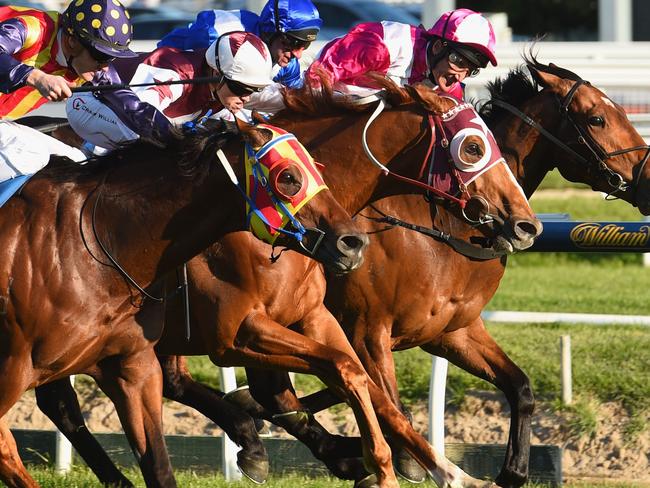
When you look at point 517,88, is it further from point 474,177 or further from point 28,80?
point 28,80

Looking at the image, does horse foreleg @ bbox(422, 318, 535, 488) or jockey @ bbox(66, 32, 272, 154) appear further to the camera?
horse foreleg @ bbox(422, 318, 535, 488)

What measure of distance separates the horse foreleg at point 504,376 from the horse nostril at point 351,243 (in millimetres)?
1716

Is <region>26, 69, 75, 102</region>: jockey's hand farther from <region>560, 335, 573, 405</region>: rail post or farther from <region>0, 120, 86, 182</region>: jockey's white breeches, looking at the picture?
<region>560, 335, 573, 405</region>: rail post

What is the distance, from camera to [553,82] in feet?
19.5

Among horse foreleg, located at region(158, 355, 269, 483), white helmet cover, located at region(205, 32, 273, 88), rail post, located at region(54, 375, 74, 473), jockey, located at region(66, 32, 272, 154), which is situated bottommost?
rail post, located at region(54, 375, 74, 473)

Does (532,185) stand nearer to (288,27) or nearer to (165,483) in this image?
(288,27)

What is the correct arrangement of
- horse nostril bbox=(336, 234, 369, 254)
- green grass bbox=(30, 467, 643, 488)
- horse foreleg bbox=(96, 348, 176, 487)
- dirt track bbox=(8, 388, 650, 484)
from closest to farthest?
horse nostril bbox=(336, 234, 369, 254) < horse foreleg bbox=(96, 348, 176, 487) < green grass bbox=(30, 467, 643, 488) < dirt track bbox=(8, 388, 650, 484)

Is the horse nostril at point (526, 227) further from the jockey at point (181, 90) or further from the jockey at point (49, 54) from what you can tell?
the jockey at point (49, 54)

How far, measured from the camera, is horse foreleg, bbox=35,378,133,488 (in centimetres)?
555

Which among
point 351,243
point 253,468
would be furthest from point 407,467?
point 351,243

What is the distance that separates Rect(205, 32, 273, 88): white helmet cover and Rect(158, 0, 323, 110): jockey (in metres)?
0.51

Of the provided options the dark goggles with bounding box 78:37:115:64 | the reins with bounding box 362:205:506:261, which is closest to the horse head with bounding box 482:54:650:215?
the reins with bounding box 362:205:506:261

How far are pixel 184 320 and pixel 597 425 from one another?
108 inches

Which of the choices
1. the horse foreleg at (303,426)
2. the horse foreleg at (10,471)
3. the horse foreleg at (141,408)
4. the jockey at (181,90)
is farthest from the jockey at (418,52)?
the horse foreleg at (10,471)
